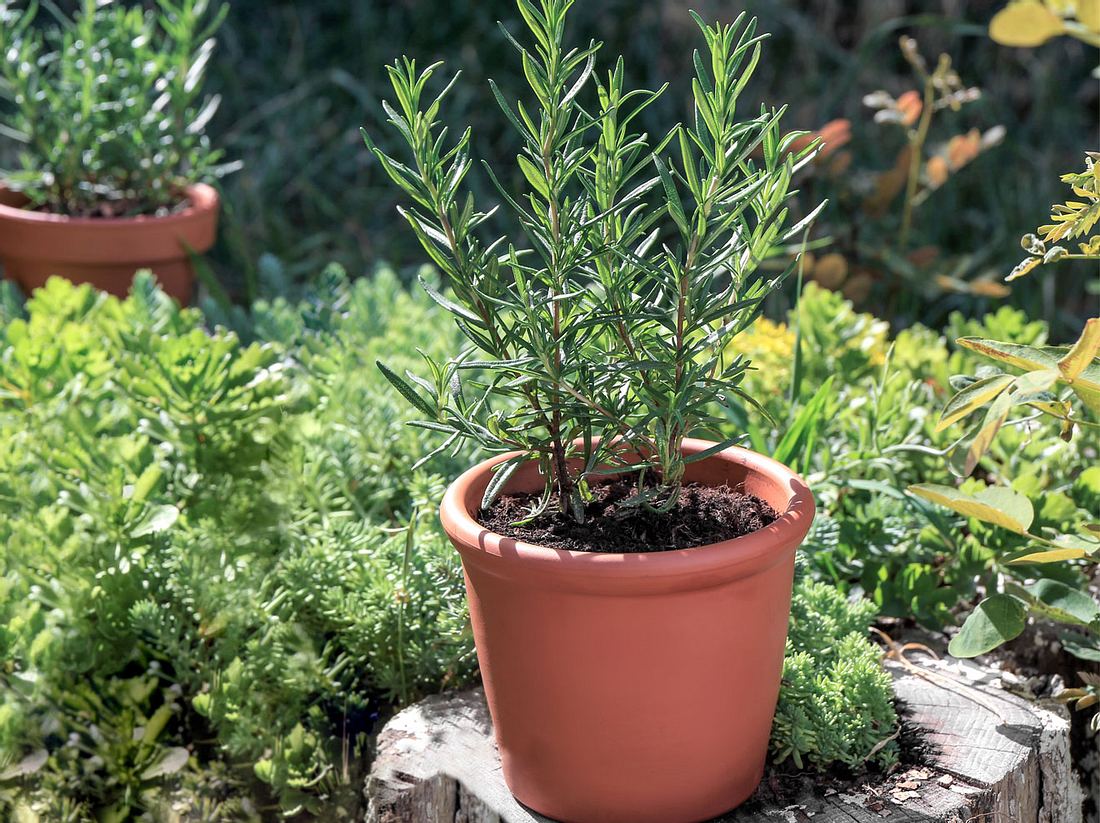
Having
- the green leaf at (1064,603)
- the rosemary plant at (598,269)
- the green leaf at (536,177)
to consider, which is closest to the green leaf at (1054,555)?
the green leaf at (1064,603)

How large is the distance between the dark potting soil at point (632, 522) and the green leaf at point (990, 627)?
30cm

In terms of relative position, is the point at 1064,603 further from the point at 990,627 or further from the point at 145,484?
the point at 145,484

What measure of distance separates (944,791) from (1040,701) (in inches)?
12.3

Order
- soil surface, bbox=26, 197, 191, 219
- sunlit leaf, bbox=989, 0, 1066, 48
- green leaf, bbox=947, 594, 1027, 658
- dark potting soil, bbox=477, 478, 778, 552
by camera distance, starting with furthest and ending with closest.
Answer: soil surface, bbox=26, 197, 191, 219 → green leaf, bbox=947, 594, 1027, 658 → dark potting soil, bbox=477, 478, 778, 552 → sunlit leaf, bbox=989, 0, 1066, 48

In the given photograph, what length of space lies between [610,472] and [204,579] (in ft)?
2.47

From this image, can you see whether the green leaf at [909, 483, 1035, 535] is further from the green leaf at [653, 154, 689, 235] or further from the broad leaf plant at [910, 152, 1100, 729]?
the green leaf at [653, 154, 689, 235]

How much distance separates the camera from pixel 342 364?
2238 mm

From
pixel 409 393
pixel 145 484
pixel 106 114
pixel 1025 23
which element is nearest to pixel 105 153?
pixel 106 114

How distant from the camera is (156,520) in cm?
183

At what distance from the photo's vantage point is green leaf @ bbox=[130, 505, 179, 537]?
182cm

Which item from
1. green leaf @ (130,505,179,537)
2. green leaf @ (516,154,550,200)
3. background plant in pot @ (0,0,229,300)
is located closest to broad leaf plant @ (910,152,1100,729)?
green leaf @ (516,154,550,200)

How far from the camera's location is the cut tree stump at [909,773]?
1479 millimetres

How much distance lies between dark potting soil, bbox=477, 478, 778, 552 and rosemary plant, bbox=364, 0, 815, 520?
0.03m

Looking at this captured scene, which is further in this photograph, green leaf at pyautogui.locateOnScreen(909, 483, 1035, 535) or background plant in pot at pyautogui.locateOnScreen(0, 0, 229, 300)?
background plant in pot at pyautogui.locateOnScreen(0, 0, 229, 300)
